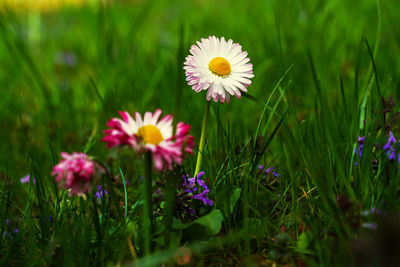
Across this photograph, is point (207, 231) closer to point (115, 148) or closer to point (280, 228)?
point (280, 228)

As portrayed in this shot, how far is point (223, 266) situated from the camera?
1202 millimetres

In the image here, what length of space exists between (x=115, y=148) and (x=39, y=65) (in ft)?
9.73

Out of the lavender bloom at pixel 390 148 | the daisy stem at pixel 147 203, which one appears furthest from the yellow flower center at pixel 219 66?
the lavender bloom at pixel 390 148

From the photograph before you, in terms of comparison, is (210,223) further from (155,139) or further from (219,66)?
(219,66)

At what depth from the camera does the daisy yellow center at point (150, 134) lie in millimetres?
1050

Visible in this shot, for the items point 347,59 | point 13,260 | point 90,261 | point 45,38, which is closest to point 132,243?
point 90,261

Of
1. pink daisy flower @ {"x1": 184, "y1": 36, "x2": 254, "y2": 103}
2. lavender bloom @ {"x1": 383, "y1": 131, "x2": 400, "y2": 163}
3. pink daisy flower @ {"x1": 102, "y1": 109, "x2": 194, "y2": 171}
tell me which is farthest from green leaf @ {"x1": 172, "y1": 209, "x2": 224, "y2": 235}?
lavender bloom @ {"x1": 383, "y1": 131, "x2": 400, "y2": 163}

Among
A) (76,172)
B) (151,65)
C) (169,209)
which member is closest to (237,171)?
(169,209)

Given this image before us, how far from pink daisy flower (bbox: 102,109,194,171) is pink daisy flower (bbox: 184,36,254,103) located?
0.21m

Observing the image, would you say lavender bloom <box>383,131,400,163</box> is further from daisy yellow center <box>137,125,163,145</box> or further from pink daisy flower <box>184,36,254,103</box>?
daisy yellow center <box>137,125,163,145</box>

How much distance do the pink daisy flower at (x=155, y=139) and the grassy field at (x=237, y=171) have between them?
1.9 inches

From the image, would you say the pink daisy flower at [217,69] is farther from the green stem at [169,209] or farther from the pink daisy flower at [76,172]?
the pink daisy flower at [76,172]

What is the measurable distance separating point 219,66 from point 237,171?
0.35 meters

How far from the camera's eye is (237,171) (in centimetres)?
143
